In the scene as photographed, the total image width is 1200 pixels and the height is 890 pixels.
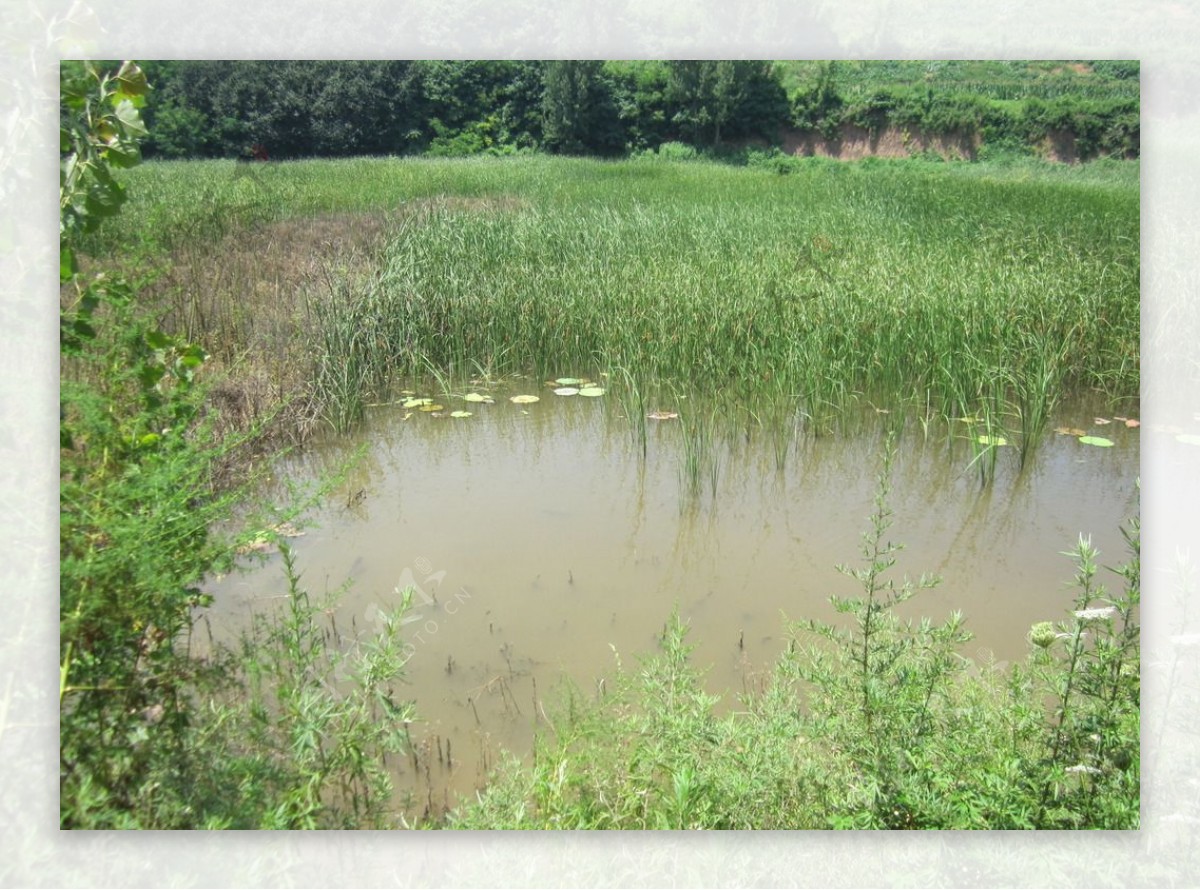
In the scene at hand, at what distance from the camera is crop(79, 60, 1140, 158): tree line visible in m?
2.43

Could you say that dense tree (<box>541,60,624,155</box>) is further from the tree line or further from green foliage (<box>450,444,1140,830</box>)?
green foliage (<box>450,444,1140,830</box>)

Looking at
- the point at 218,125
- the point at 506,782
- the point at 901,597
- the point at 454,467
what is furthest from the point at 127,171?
the point at 901,597

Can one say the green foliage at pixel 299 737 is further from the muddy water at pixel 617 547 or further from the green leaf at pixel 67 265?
the green leaf at pixel 67 265

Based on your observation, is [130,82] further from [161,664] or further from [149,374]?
[161,664]

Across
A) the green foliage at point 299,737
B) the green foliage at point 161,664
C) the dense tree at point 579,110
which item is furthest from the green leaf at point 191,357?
the dense tree at point 579,110

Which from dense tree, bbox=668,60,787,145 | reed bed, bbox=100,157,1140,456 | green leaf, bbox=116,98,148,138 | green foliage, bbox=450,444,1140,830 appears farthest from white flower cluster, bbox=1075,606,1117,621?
green leaf, bbox=116,98,148,138

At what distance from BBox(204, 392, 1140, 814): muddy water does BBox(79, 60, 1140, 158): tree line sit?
758mm

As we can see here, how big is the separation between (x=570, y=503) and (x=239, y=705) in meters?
0.96

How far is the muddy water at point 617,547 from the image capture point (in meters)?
2.27

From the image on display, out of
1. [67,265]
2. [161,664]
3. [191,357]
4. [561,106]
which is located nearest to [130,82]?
[67,265]

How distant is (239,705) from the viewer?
2.11m

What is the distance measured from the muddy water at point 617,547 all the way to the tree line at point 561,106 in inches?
29.8

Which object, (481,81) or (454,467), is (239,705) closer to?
(454,467)

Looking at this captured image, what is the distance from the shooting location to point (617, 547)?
2473 millimetres
